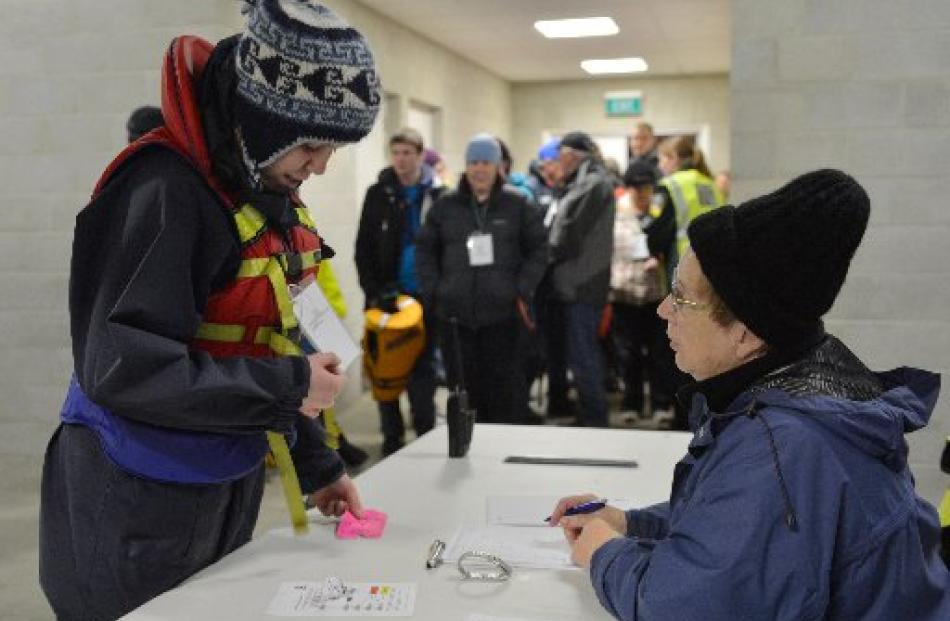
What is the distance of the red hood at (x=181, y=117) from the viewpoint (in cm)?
125

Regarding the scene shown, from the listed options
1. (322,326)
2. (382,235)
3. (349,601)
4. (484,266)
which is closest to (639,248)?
(484,266)

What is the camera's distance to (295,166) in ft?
4.31

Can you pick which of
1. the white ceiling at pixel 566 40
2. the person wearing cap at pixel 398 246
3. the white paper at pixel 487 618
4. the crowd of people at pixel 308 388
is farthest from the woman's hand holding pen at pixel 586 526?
the white ceiling at pixel 566 40

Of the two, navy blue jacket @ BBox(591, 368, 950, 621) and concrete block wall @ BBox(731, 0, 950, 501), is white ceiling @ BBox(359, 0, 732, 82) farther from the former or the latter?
navy blue jacket @ BBox(591, 368, 950, 621)

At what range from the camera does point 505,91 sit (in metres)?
10.3


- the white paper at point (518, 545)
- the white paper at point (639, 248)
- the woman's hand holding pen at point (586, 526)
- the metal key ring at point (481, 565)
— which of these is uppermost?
the white paper at point (639, 248)

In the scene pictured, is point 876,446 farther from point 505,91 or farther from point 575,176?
point 505,91

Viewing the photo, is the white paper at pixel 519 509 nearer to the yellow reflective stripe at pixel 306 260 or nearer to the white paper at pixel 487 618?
the white paper at pixel 487 618

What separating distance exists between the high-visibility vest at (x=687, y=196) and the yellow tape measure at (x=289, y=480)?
3285 millimetres

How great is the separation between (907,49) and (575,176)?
5.29ft

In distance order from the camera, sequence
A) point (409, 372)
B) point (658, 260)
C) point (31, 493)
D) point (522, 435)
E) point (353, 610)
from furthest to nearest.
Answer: point (658, 260)
point (409, 372)
point (31, 493)
point (522, 435)
point (353, 610)

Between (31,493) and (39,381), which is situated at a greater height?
(39,381)

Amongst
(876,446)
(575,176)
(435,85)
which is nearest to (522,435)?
(876,446)

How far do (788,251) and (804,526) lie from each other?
28 cm
